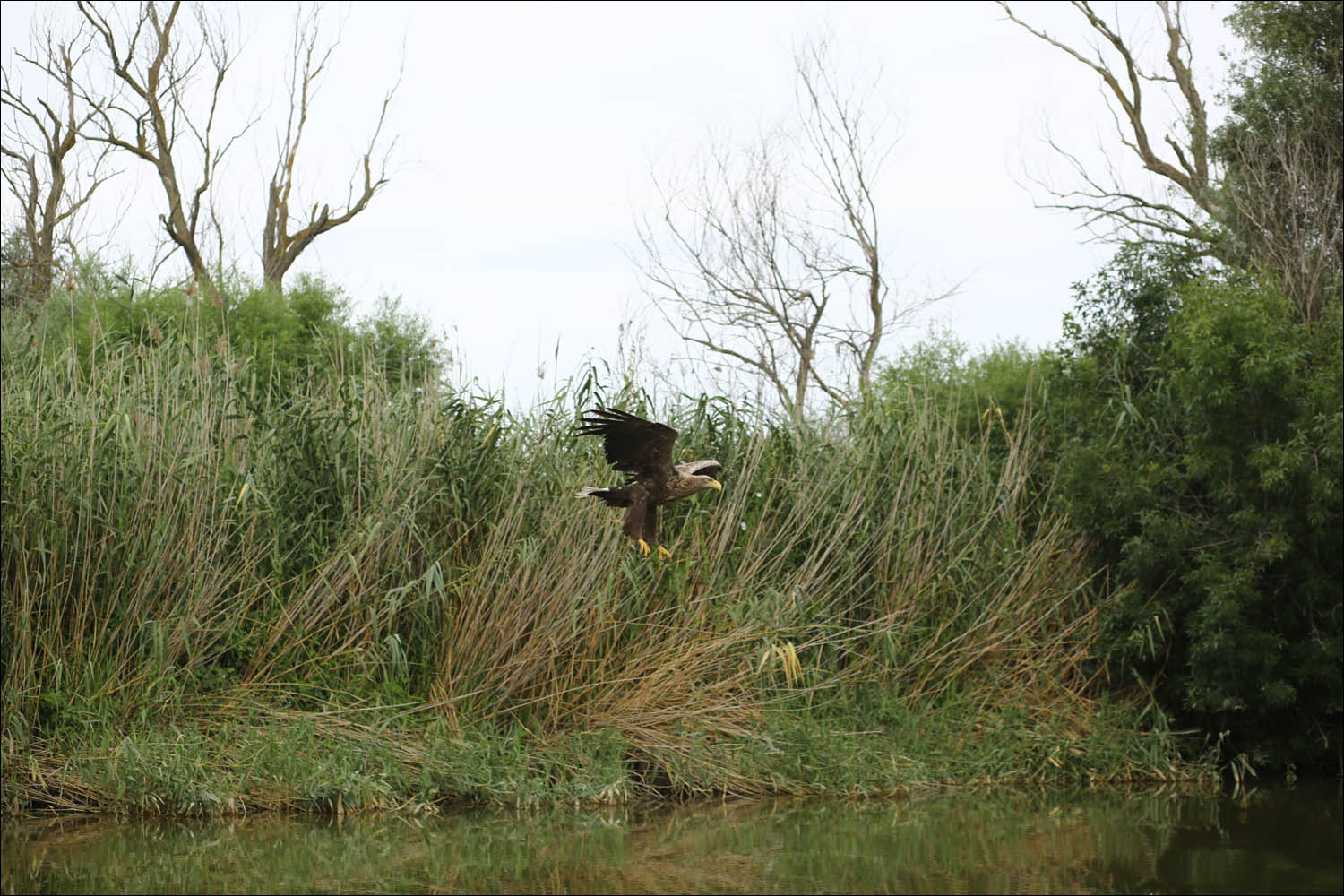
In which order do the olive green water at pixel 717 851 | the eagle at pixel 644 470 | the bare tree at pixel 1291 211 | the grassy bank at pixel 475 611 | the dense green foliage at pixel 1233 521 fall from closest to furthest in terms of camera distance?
1. the eagle at pixel 644 470
2. the olive green water at pixel 717 851
3. the grassy bank at pixel 475 611
4. the dense green foliage at pixel 1233 521
5. the bare tree at pixel 1291 211

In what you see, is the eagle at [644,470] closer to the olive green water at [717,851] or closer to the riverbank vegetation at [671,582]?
the olive green water at [717,851]

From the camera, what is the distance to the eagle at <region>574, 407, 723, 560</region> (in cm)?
470

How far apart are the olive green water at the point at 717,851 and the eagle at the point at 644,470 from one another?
1699mm

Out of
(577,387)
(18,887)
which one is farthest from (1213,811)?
(18,887)

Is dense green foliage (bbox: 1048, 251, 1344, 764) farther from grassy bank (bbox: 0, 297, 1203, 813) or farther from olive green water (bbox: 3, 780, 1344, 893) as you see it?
olive green water (bbox: 3, 780, 1344, 893)

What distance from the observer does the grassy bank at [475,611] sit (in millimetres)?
6910

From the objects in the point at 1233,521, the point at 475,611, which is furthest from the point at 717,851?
Result: the point at 1233,521

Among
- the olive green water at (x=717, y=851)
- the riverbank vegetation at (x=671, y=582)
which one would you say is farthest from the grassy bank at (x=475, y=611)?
the olive green water at (x=717, y=851)

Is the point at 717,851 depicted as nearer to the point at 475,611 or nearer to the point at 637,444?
the point at 475,611

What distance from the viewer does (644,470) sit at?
4848 millimetres

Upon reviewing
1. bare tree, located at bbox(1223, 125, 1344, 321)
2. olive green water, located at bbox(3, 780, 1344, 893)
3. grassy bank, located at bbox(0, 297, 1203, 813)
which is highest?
bare tree, located at bbox(1223, 125, 1344, 321)

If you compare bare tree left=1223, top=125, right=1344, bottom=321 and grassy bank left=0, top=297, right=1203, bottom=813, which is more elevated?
bare tree left=1223, top=125, right=1344, bottom=321

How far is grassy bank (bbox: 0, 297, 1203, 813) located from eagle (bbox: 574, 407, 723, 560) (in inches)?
109

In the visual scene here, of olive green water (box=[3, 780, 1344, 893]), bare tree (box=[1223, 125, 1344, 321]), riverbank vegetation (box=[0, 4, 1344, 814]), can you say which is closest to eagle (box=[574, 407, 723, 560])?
olive green water (box=[3, 780, 1344, 893])
